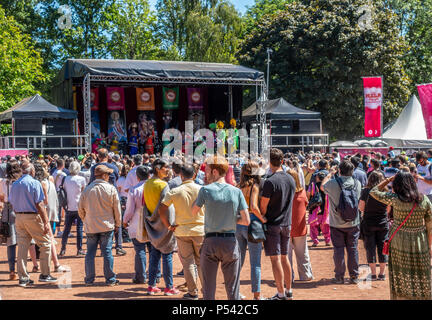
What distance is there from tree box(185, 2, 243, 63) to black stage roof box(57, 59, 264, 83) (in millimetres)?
14935

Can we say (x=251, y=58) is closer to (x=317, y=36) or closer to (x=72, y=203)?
(x=317, y=36)

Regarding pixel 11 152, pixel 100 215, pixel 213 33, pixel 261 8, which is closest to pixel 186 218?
pixel 100 215

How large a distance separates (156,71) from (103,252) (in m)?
14.7

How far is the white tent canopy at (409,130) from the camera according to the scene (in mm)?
29875

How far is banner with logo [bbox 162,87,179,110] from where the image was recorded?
27172mm

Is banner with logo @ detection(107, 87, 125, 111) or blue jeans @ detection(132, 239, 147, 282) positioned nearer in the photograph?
blue jeans @ detection(132, 239, 147, 282)

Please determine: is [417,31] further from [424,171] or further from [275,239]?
[275,239]

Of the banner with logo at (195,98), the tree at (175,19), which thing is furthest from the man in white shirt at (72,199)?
the tree at (175,19)

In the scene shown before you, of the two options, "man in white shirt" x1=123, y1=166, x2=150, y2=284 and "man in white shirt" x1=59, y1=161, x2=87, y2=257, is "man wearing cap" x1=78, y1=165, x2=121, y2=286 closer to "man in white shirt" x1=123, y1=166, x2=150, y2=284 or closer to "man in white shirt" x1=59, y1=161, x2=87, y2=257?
"man in white shirt" x1=123, y1=166, x2=150, y2=284

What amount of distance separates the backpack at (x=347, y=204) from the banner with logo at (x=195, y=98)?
20.0m

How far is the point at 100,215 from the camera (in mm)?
7621

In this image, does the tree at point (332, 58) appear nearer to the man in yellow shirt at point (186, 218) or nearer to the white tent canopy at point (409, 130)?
the white tent canopy at point (409, 130)

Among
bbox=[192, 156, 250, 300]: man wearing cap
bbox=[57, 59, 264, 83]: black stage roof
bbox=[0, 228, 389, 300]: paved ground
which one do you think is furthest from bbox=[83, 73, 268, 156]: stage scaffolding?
bbox=[192, 156, 250, 300]: man wearing cap

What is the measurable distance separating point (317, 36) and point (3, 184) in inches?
1025
